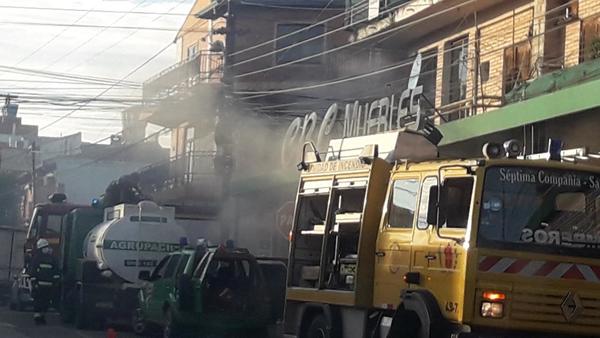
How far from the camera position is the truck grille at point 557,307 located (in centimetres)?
1116

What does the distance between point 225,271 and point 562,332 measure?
8.47 m

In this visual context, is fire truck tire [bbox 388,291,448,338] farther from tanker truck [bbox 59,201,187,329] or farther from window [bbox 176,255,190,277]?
tanker truck [bbox 59,201,187,329]

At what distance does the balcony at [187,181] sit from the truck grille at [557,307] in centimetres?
3064

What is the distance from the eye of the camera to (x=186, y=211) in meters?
38.2

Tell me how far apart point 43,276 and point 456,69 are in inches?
452

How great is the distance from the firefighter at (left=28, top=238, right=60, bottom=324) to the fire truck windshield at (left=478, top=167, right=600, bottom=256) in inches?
707

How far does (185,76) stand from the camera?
4862 centimetres

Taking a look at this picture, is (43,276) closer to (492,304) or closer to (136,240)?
(136,240)

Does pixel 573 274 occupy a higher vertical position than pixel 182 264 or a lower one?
higher

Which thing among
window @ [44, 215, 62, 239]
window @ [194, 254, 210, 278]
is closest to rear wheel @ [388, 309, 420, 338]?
window @ [194, 254, 210, 278]

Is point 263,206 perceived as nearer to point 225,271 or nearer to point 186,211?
point 186,211

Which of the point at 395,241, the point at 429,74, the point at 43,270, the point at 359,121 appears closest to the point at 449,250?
the point at 395,241

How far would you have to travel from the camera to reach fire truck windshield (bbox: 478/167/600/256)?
11.3 m

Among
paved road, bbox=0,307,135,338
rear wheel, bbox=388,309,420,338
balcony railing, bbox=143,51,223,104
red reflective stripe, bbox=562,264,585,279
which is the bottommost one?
paved road, bbox=0,307,135,338
